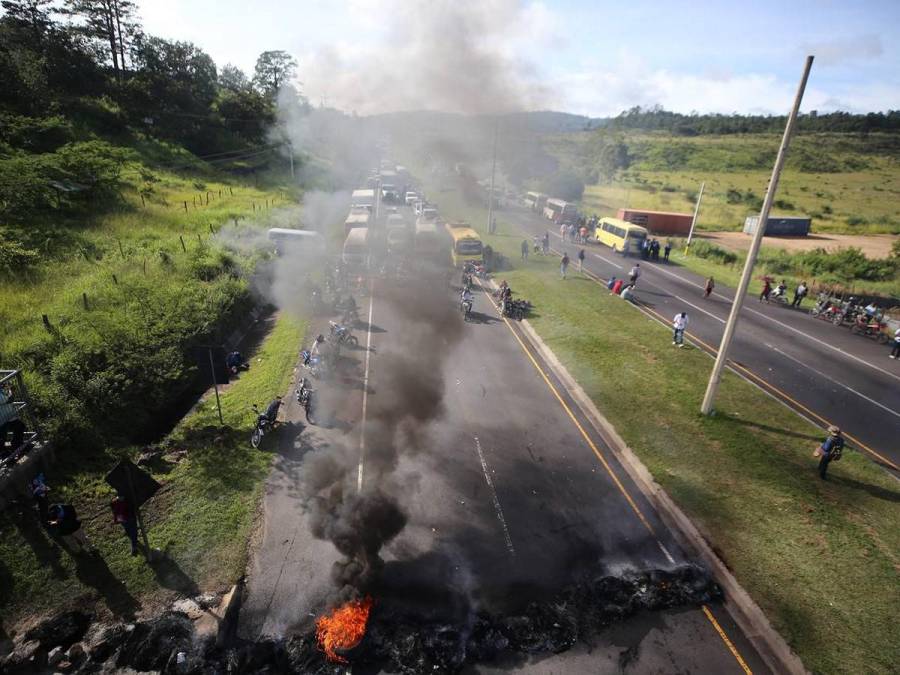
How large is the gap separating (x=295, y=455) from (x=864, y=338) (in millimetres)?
25956

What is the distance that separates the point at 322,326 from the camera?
67.3 feet

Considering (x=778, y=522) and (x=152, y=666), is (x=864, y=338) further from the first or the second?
(x=152, y=666)

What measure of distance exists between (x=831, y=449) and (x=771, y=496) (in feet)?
6.48

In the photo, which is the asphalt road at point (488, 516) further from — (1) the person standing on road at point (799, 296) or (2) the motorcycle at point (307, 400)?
(1) the person standing on road at point (799, 296)

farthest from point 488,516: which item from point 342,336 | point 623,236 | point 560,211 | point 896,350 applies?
point 560,211

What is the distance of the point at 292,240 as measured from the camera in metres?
29.6

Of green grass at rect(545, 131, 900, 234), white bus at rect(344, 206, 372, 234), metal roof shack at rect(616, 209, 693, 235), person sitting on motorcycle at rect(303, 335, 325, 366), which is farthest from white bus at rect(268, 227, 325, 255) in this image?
green grass at rect(545, 131, 900, 234)

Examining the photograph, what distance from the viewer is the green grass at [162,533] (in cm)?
816

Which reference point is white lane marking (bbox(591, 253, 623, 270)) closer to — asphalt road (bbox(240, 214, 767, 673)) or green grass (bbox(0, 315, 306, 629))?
asphalt road (bbox(240, 214, 767, 673))

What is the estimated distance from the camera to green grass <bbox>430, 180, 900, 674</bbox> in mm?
7977

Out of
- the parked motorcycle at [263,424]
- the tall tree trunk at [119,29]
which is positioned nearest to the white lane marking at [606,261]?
the parked motorcycle at [263,424]

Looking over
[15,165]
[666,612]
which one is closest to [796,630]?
[666,612]

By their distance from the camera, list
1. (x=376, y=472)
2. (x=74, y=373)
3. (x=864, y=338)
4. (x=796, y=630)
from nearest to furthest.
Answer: (x=796, y=630) → (x=376, y=472) → (x=74, y=373) → (x=864, y=338)

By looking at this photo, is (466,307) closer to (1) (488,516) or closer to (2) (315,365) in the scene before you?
(2) (315,365)
